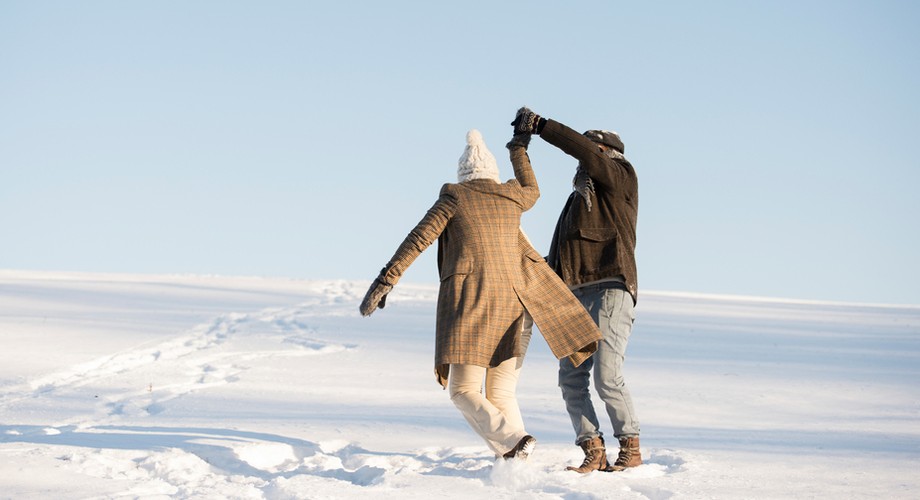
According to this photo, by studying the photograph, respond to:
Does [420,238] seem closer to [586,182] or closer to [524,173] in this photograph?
[524,173]

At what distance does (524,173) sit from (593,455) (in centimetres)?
139

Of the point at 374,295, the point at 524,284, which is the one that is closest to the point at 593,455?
the point at 524,284

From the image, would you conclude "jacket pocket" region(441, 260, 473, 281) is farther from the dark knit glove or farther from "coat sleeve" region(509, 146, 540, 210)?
the dark knit glove

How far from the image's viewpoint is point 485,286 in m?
4.71

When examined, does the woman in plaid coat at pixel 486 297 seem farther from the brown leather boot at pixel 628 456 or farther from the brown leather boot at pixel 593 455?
the brown leather boot at pixel 628 456

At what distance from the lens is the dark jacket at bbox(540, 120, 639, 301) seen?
15.8ft

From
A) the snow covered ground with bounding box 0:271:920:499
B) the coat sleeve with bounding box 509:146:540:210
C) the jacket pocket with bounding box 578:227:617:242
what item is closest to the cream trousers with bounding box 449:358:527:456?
A: the snow covered ground with bounding box 0:271:920:499

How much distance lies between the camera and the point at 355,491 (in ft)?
14.5

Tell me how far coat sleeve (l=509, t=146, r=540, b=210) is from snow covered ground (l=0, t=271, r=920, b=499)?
128 cm

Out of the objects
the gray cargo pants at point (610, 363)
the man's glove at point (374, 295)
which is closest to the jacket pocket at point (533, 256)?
the gray cargo pants at point (610, 363)

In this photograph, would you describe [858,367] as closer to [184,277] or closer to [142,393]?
[142,393]

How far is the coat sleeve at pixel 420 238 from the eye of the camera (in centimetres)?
464

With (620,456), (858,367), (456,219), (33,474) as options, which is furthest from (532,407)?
(858,367)

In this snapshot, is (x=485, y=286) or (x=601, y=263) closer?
(x=485, y=286)
